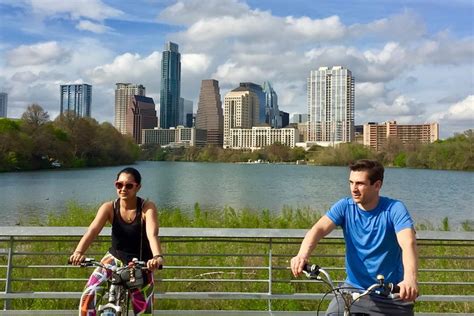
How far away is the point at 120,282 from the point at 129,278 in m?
0.06

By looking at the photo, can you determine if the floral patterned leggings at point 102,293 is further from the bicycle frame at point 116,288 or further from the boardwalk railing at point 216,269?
the boardwalk railing at point 216,269

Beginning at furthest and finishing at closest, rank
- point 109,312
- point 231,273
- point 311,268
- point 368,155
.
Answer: point 368,155, point 231,273, point 109,312, point 311,268

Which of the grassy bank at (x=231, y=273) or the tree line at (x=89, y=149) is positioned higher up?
the tree line at (x=89, y=149)

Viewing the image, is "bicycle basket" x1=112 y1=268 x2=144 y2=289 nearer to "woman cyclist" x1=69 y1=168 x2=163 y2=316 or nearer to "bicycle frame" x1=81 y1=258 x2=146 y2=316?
"bicycle frame" x1=81 y1=258 x2=146 y2=316

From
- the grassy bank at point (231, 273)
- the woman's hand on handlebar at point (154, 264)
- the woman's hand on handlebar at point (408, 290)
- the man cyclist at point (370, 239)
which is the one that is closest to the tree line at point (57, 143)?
the grassy bank at point (231, 273)

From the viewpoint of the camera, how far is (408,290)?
2.68 metres

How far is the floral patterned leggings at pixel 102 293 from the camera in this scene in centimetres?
357

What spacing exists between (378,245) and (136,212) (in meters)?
1.70

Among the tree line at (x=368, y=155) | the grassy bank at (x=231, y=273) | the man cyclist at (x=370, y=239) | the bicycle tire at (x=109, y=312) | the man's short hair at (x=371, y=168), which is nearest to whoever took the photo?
the man cyclist at (x=370, y=239)

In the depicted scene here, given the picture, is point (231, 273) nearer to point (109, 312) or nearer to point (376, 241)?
point (109, 312)

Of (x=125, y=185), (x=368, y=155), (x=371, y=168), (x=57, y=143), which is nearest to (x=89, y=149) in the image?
(x=57, y=143)

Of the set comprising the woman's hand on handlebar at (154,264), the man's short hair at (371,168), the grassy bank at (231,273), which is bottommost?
the grassy bank at (231,273)

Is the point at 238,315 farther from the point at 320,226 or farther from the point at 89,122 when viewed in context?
the point at 89,122

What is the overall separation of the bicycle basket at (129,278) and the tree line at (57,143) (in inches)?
2617
